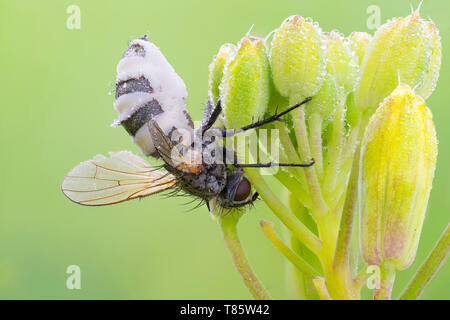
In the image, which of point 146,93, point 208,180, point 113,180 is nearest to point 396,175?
point 208,180

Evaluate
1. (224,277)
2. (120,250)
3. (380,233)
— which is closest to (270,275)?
(224,277)

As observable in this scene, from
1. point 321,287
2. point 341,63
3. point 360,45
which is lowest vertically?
point 321,287

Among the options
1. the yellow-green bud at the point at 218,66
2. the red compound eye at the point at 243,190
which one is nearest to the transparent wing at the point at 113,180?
the red compound eye at the point at 243,190

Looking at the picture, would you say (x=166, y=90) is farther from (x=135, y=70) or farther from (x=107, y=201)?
(x=107, y=201)

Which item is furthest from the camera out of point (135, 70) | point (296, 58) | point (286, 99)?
point (135, 70)

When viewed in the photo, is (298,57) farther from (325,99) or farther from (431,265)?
(431,265)

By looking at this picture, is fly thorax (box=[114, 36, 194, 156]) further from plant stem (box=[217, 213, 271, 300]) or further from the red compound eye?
plant stem (box=[217, 213, 271, 300])

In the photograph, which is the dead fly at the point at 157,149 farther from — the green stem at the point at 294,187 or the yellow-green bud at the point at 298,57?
the yellow-green bud at the point at 298,57
